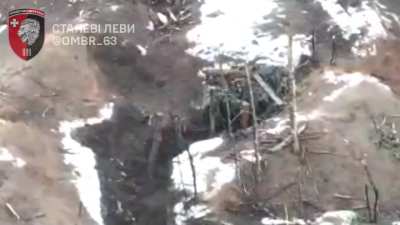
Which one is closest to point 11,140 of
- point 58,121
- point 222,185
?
point 58,121

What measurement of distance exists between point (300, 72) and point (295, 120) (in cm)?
12

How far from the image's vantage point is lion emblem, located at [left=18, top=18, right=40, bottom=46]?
1742mm

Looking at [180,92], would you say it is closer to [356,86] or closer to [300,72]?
[300,72]

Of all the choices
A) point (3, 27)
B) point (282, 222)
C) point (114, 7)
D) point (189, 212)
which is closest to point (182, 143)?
point (189, 212)

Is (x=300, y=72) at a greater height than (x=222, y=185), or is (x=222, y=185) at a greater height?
(x=300, y=72)

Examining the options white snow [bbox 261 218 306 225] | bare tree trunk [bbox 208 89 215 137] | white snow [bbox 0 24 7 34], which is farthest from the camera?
white snow [bbox 0 24 7 34]

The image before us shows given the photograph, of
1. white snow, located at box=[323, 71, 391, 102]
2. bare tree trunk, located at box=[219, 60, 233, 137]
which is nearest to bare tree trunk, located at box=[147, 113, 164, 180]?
bare tree trunk, located at box=[219, 60, 233, 137]

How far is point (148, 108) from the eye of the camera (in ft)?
5.52

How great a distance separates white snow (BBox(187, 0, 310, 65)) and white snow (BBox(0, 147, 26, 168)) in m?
0.45

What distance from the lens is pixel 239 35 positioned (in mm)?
1769

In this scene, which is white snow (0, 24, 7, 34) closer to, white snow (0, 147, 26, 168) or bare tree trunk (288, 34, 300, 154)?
white snow (0, 147, 26, 168)

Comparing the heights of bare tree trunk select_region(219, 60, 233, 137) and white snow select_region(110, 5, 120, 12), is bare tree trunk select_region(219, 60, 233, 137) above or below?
below

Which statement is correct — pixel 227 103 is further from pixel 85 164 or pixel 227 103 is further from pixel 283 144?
pixel 85 164

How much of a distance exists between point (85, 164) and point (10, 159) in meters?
0.15
